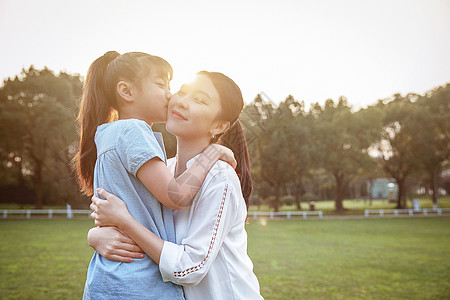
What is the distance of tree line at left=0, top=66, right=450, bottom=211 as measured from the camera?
24531 mm

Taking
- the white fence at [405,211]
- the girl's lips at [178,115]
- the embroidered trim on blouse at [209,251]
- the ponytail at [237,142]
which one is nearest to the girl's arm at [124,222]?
the embroidered trim on blouse at [209,251]

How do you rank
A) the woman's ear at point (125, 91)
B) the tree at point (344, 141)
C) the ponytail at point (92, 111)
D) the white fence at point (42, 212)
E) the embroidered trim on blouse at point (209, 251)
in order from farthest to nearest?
the tree at point (344, 141), the white fence at point (42, 212), the ponytail at point (92, 111), the woman's ear at point (125, 91), the embroidered trim on blouse at point (209, 251)

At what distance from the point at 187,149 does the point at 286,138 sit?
1069 inches

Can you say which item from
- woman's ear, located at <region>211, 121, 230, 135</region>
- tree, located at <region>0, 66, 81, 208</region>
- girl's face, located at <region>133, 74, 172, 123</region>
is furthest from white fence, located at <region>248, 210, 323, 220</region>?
girl's face, located at <region>133, 74, 172, 123</region>

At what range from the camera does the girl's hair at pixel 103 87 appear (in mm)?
1982

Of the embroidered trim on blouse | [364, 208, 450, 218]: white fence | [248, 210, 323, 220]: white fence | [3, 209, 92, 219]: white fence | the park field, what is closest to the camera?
the embroidered trim on blouse

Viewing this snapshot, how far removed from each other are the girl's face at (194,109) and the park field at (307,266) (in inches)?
201

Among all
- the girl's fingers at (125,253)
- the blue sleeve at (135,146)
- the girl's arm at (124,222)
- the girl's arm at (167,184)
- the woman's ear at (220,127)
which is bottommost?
the girl's fingers at (125,253)

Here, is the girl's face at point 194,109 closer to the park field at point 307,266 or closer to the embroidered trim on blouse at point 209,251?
the embroidered trim on blouse at point 209,251

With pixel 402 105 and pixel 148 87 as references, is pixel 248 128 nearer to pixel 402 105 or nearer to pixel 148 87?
pixel 148 87

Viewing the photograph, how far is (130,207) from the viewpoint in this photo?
171 cm

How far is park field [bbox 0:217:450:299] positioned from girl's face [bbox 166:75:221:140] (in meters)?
5.10

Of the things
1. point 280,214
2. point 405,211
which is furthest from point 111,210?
point 405,211

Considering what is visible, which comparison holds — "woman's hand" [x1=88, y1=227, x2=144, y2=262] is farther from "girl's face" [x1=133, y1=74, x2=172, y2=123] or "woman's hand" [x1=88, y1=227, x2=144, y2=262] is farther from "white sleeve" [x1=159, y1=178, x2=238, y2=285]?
"girl's face" [x1=133, y1=74, x2=172, y2=123]
